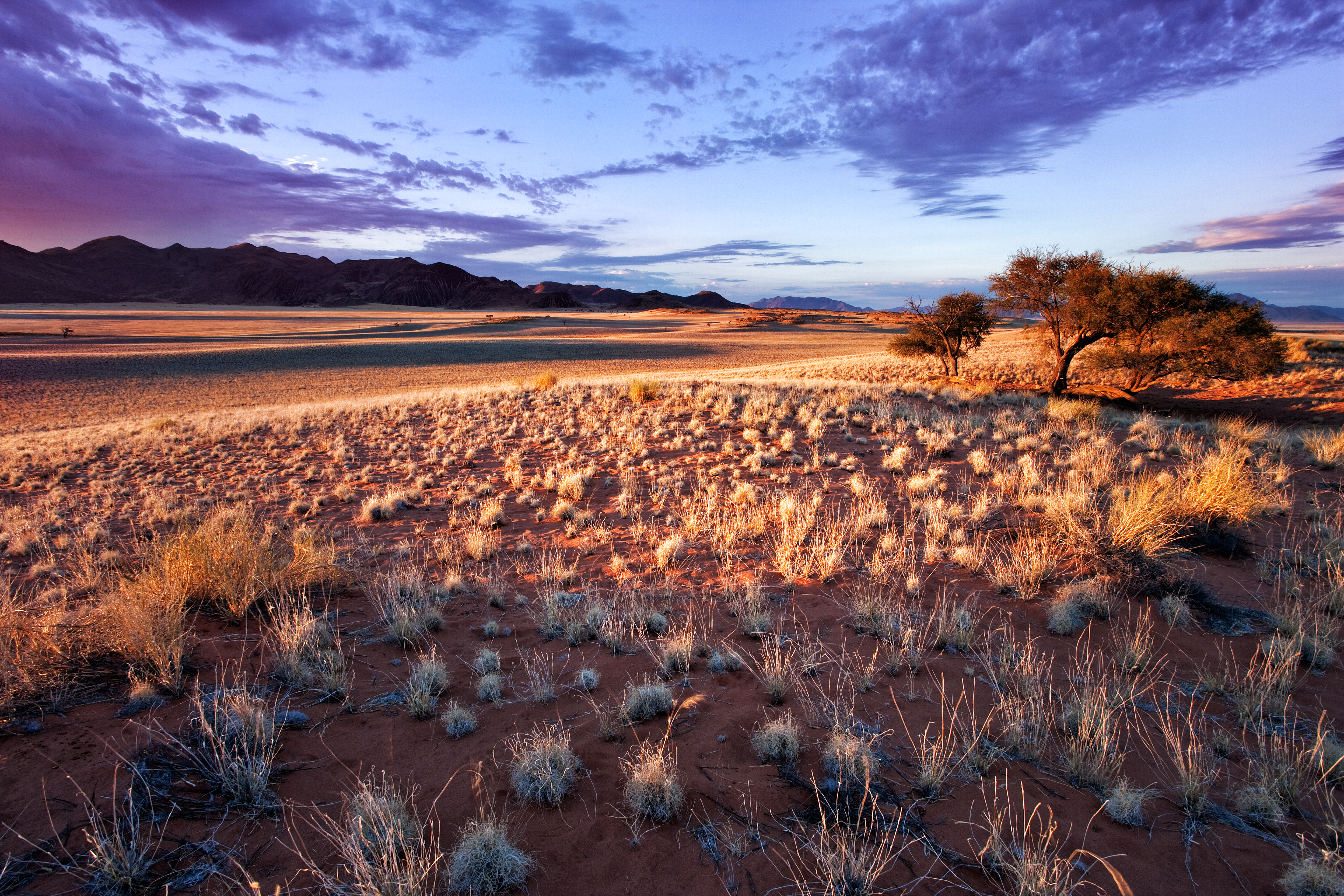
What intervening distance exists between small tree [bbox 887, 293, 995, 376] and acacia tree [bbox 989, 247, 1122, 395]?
4.42 meters

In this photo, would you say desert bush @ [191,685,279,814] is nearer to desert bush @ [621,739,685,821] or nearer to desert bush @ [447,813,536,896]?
desert bush @ [447,813,536,896]

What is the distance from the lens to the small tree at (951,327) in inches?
1141

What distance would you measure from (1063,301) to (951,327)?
767 centimetres

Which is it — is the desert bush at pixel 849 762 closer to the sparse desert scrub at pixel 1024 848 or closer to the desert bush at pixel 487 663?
the sparse desert scrub at pixel 1024 848

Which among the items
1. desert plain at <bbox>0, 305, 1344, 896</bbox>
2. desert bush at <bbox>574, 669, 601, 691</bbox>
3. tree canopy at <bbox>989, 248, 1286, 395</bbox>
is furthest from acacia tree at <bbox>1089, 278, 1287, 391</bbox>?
desert bush at <bbox>574, 669, 601, 691</bbox>

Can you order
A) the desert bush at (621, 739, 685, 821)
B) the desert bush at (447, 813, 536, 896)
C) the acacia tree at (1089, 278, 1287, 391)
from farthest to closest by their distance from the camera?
the acacia tree at (1089, 278, 1287, 391), the desert bush at (621, 739, 685, 821), the desert bush at (447, 813, 536, 896)

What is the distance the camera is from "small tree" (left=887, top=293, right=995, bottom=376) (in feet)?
95.0

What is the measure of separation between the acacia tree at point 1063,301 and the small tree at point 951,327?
14.5 feet

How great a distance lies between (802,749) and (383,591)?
4274 millimetres

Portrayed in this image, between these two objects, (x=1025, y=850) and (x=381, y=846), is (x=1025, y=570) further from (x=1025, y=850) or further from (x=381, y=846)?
(x=381, y=846)

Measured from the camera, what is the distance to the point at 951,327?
29.2 m

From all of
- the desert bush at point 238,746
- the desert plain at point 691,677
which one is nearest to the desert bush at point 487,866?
the desert plain at point 691,677

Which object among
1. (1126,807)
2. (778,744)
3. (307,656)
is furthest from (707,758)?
(307,656)

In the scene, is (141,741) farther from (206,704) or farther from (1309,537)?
(1309,537)
